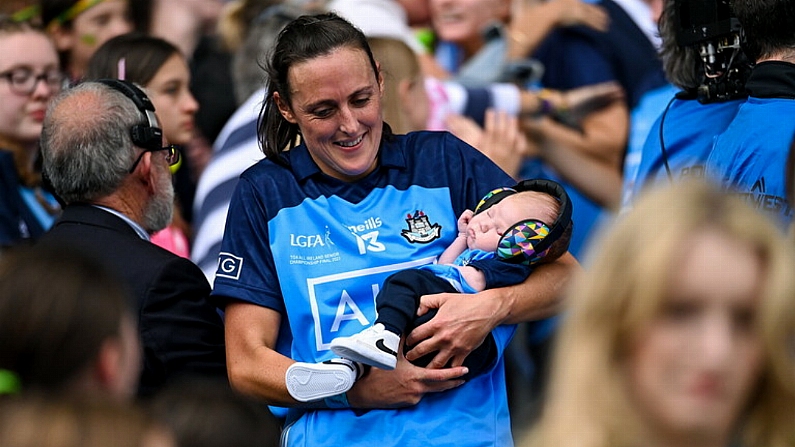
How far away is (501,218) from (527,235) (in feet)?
0.30

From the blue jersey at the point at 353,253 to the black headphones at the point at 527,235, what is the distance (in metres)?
0.11

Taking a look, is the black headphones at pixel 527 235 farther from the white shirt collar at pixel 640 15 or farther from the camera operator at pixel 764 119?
the white shirt collar at pixel 640 15

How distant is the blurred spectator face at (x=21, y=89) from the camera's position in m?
5.59

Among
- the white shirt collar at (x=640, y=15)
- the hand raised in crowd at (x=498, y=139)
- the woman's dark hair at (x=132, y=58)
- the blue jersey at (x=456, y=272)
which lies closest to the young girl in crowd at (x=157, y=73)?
the woman's dark hair at (x=132, y=58)

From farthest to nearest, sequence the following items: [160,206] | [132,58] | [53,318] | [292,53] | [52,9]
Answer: [52,9], [132,58], [160,206], [292,53], [53,318]

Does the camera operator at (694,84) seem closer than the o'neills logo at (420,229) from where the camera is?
No

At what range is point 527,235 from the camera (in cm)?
377

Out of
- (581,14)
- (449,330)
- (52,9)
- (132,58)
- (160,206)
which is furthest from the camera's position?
(581,14)

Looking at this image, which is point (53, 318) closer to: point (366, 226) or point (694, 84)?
point (366, 226)

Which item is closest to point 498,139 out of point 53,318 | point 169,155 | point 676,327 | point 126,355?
point 169,155

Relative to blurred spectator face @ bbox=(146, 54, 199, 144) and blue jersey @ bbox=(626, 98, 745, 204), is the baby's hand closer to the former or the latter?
blue jersey @ bbox=(626, 98, 745, 204)

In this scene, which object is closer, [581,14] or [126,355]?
[126,355]

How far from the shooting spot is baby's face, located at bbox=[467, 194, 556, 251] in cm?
376

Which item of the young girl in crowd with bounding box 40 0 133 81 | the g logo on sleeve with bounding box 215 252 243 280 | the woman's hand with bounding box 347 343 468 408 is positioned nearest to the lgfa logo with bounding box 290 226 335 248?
the g logo on sleeve with bounding box 215 252 243 280
